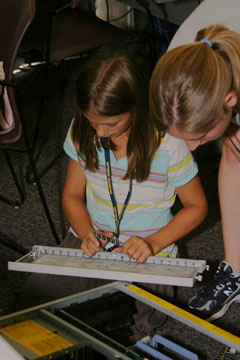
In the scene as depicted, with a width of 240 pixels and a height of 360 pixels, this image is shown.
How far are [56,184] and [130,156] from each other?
1.23m

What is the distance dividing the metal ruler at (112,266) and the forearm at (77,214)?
0.27 metres

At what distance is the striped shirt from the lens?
153 cm

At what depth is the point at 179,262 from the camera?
4.08 ft

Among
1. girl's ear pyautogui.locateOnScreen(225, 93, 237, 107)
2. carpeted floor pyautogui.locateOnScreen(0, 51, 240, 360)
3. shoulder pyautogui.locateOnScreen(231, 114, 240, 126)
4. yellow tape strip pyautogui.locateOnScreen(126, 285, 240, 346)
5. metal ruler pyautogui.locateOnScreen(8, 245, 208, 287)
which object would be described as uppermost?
girl's ear pyautogui.locateOnScreen(225, 93, 237, 107)

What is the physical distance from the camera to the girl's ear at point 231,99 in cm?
124

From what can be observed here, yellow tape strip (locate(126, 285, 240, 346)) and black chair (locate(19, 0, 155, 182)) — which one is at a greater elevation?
black chair (locate(19, 0, 155, 182))

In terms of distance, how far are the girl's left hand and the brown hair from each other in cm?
21

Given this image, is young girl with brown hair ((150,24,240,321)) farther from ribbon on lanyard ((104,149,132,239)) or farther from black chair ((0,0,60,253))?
black chair ((0,0,60,253))

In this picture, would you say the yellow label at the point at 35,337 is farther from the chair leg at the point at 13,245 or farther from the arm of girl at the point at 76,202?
the chair leg at the point at 13,245

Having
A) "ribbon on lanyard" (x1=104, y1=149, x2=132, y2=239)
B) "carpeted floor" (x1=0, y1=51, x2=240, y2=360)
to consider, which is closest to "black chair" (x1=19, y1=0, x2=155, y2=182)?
"carpeted floor" (x1=0, y1=51, x2=240, y2=360)

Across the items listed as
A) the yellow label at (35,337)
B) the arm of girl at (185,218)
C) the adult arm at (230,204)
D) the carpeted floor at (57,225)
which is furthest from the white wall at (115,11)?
the yellow label at (35,337)

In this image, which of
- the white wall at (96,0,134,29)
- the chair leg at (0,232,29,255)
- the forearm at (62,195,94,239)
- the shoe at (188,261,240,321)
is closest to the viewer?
the forearm at (62,195,94,239)

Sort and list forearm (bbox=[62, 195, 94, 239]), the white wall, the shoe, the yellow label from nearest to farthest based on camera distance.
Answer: the yellow label < forearm (bbox=[62, 195, 94, 239]) < the shoe < the white wall

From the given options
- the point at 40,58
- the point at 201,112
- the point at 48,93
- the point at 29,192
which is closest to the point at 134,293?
the point at 201,112
